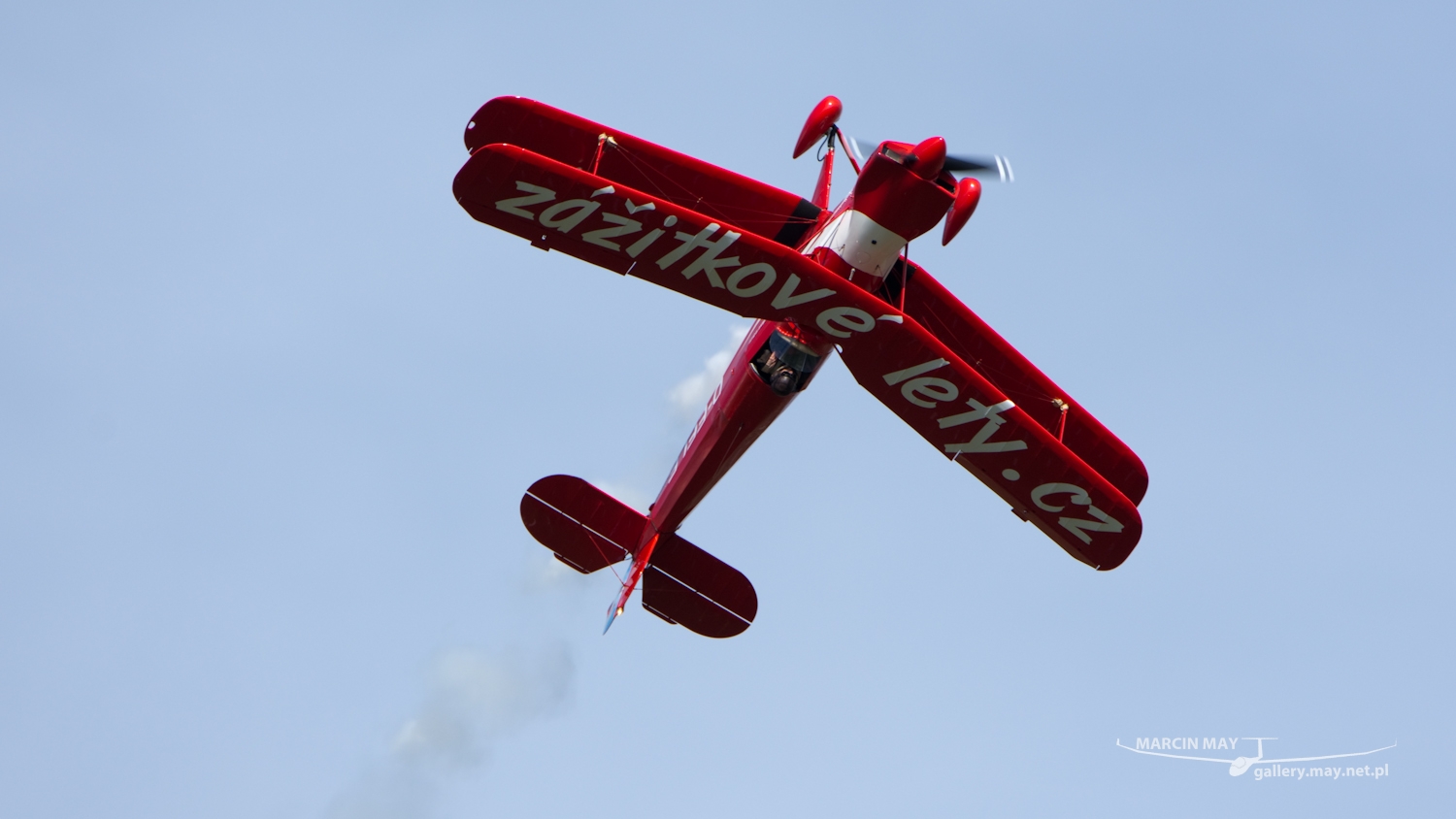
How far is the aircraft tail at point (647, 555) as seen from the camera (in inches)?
864

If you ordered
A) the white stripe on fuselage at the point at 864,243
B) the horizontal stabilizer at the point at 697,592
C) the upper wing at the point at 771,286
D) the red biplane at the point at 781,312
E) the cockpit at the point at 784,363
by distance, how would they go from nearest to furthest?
the upper wing at the point at 771,286
the red biplane at the point at 781,312
the white stripe on fuselage at the point at 864,243
the cockpit at the point at 784,363
the horizontal stabilizer at the point at 697,592

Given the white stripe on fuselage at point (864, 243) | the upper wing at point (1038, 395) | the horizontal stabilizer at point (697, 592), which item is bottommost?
the horizontal stabilizer at point (697, 592)

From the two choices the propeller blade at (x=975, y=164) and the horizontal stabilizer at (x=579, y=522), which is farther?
the horizontal stabilizer at (x=579, y=522)

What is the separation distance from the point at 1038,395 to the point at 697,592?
5.89 metres

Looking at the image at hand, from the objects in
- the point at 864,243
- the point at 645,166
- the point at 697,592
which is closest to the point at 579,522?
the point at 697,592

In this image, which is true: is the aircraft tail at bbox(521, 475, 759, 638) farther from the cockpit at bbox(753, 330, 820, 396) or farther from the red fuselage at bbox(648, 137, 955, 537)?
the cockpit at bbox(753, 330, 820, 396)

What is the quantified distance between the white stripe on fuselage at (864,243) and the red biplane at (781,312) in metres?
0.02

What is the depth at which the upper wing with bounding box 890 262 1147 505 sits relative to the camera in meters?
19.4

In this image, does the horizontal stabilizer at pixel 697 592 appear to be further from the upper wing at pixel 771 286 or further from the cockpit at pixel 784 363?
the upper wing at pixel 771 286

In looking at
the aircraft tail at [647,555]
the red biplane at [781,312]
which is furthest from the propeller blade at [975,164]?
the aircraft tail at [647,555]

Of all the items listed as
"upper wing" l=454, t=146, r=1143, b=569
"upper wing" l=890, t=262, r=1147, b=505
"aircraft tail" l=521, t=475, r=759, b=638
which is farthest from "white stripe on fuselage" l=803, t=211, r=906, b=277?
"aircraft tail" l=521, t=475, r=759, b=638

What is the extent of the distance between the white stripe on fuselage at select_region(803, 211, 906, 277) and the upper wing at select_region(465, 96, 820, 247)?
56.7 inches

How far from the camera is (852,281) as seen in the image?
56.8 feet

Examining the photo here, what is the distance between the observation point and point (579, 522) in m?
22.1
